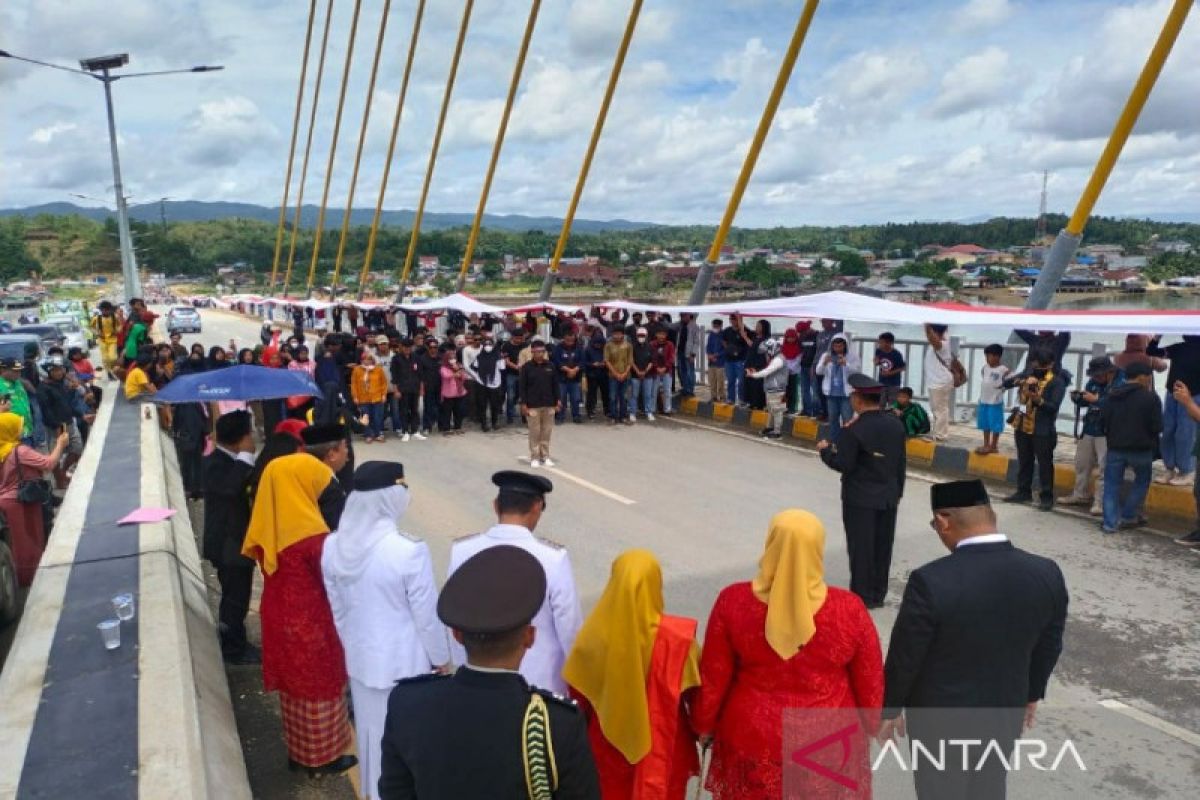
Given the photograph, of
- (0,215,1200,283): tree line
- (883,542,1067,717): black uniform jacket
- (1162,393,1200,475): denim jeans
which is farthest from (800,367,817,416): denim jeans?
(0,215,1200,283): tree line

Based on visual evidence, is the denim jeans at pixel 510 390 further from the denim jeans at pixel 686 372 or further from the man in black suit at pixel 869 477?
the man in black suit at pixel 869 477

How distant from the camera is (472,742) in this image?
199 centimetres

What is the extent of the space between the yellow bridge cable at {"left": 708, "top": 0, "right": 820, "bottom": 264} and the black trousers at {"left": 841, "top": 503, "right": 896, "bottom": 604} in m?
13.1

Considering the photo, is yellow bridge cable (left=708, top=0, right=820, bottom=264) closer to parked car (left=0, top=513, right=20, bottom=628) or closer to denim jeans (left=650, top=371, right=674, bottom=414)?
denim jeans (left=650, top=371, right=674, bottom=414)

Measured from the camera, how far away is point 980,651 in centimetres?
306

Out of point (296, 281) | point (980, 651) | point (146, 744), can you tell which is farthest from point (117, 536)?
point (296, 281)

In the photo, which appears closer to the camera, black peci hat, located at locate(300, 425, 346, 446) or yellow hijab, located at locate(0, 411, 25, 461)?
black peci hat, located at locate(300, 425, 346, 446)

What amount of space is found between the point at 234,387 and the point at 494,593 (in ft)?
A: 22.4

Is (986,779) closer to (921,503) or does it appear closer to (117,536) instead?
(117,536)

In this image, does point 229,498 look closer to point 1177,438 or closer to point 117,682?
point 117,682

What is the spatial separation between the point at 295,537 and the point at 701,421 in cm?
1157

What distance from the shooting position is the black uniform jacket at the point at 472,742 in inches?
78.2

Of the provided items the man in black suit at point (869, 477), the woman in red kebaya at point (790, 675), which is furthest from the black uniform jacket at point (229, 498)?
the man in black suit at point (869, 477)

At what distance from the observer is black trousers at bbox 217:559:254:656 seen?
5566 millimetres
